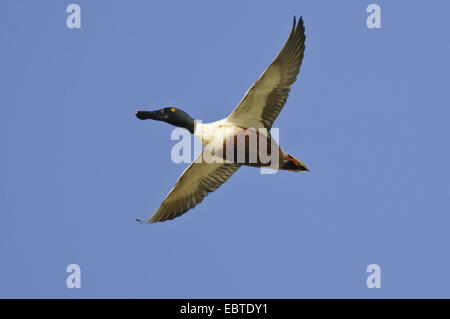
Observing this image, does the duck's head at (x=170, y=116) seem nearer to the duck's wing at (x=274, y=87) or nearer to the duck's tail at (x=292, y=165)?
the duck's wing at (x=274, y=87)

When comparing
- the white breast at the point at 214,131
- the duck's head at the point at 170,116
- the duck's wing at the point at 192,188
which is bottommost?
the duck's wing at the point at 192,188

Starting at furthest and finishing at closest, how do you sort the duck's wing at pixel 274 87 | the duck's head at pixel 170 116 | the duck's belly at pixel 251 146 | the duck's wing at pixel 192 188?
the duck's wing at pixel 192 188 → the duck's head at pixel 170 116 → the duck's belly at pixel 251 146 → the duck's wing at pixel 274 87

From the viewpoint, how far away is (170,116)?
13188mm

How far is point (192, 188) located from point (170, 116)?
1.18m

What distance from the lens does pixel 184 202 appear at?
13586 mm

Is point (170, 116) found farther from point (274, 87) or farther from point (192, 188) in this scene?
point (274, 87)

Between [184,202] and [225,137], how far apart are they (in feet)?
4.73

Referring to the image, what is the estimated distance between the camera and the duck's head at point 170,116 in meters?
13.1

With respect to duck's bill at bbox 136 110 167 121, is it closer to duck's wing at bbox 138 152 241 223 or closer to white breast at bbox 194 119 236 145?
white breast at bbox 194 119 236 145

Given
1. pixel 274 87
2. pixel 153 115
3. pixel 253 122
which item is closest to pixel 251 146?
pixel 253 122

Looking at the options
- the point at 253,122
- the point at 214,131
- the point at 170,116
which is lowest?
the point at 214,131

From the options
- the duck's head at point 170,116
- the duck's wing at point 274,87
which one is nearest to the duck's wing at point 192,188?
the duck's head at point 170,116
